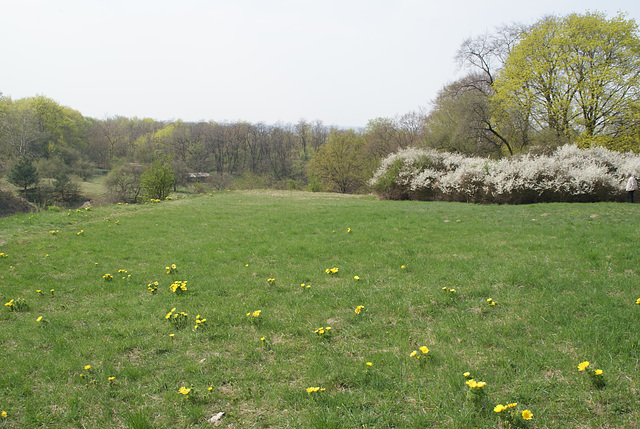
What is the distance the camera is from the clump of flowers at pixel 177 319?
4.64 metres

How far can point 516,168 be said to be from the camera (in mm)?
17375

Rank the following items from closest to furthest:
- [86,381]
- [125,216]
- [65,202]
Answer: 1. [86,381]
2. [125,216]
3. [65,202]

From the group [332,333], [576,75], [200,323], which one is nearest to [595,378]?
[332,333]

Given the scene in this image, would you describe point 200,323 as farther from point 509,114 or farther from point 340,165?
point 340,165

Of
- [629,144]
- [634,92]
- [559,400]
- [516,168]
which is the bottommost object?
[559,400]

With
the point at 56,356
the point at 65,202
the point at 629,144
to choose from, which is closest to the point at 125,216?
the point at 56,356

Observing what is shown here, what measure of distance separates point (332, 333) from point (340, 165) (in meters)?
45.4

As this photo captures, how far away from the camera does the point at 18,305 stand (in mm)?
5250

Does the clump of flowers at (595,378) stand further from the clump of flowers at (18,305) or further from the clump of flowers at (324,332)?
the clump of flowers at (18,305)

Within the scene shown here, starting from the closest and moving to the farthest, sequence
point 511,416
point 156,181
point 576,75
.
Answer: point 511,416 → point 576,75 → point 156,181

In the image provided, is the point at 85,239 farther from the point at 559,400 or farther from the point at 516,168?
the point at 516,168

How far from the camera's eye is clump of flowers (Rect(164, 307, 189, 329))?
183 inches

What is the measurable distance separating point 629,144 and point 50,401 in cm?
3070

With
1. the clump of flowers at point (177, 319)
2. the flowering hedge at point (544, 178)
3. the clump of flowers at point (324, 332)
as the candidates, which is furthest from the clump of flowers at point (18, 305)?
the flowering hedge at point (544, 178)
